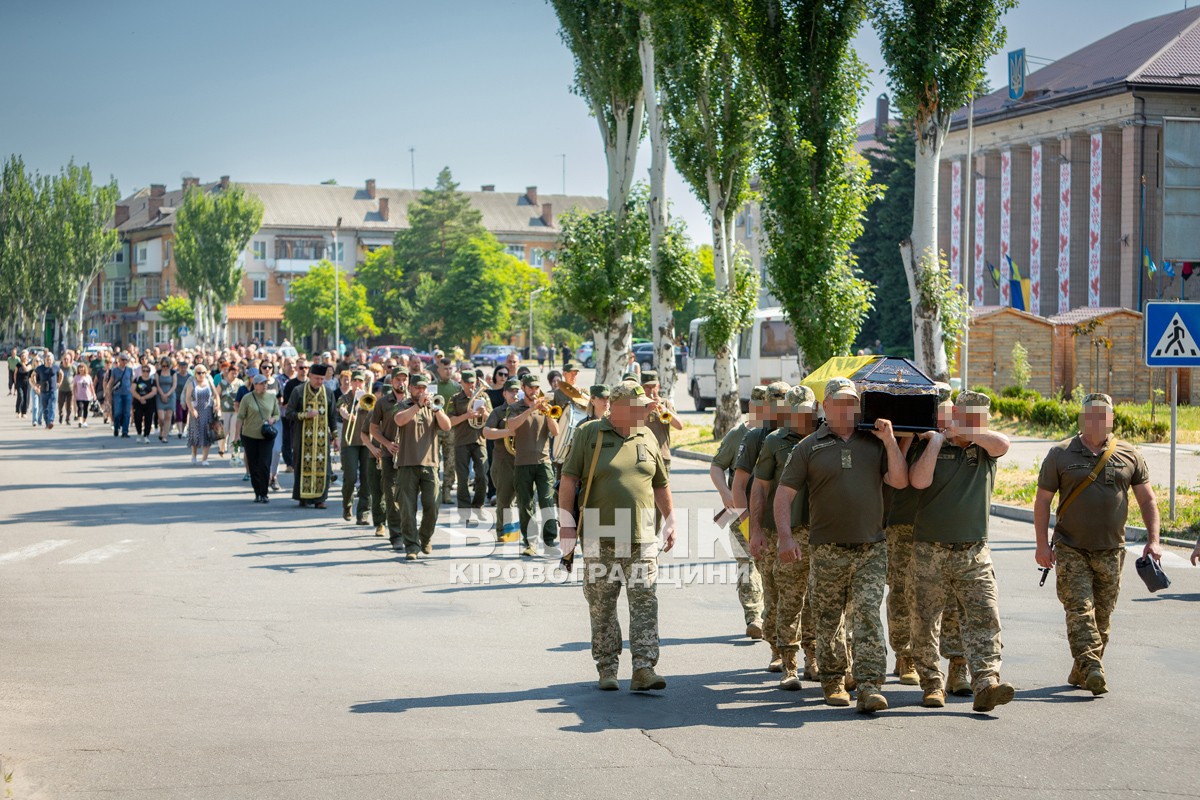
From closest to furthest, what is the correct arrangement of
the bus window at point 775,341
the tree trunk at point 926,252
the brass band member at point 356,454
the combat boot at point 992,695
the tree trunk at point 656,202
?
the combat boot at point 992,695 → the brass band member at point 356,454 → the tree trunk at point 926,252 → the tree trunk at point 656,202 → the bus window at point 775,341

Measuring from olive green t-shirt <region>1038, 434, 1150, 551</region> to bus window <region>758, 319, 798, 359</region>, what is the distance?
3131 cm

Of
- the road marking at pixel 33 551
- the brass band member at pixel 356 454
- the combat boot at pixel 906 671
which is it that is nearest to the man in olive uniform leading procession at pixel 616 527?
the combat boot at pixel 906 671

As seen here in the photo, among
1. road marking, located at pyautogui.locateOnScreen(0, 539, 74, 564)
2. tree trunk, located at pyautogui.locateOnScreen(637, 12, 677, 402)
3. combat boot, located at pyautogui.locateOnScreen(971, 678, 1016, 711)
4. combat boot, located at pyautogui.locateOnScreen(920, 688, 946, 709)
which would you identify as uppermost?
tree trunk, located at pyautogui.locateOnScreen(637, 12, 677, 402)

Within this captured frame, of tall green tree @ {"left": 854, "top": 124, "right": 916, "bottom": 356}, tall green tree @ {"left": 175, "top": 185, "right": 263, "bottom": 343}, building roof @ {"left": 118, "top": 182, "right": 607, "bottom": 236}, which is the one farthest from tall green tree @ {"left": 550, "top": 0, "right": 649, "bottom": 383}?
building roof @ {"left": 118, "top": 182, "right": 607, "bottom": 236}

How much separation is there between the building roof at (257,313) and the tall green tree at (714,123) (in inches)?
3746

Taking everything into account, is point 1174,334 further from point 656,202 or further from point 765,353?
point 765,353

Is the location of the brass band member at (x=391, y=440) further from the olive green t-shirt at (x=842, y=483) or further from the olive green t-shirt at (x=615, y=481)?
the olive green t-shirt at (x=842, y=483)

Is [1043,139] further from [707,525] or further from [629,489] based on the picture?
[629,489]

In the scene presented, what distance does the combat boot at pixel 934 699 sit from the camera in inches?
310

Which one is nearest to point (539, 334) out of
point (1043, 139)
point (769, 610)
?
point (1043, 139)

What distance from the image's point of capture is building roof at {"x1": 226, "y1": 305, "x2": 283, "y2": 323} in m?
119

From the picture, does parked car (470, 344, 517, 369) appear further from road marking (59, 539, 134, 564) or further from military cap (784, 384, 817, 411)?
military cap (784, 384, 817, 411)

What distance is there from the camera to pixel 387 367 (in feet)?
87.7

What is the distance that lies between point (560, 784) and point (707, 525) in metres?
10.4
